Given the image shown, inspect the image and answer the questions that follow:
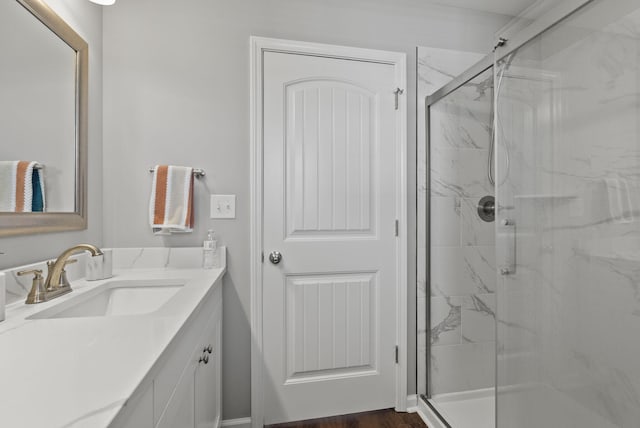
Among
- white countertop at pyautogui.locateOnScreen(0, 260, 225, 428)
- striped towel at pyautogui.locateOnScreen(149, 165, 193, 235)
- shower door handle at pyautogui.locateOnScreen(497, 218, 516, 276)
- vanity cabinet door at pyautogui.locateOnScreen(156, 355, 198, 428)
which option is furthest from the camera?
striped towel at pyautogui.locateOnScreen(149, 165, 193, 235)

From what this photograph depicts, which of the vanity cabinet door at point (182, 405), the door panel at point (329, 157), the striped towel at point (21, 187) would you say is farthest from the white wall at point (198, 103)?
the vanity cabinet door at point (182, 405)

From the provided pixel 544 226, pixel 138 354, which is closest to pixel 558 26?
pixel 544 226

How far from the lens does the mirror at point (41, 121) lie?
975 mm

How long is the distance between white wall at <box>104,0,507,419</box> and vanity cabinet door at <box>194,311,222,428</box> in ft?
0.63

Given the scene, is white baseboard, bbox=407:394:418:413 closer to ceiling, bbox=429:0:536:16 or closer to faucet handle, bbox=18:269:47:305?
faucet handle, bbox=18:269:47:305

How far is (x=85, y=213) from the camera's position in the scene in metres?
1.37

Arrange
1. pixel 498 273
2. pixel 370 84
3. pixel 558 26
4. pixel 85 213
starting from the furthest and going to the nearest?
1. pixel 370 84
2. pixel 85 213
3. pixel 498 273
4. pixel 558 26

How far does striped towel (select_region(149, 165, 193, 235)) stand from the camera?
4.82 feet

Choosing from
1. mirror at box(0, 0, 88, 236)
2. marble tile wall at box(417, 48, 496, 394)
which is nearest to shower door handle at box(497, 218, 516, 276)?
marble tile wall at box(417, 48, 496, 394)

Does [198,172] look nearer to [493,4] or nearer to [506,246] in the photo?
[506,246]

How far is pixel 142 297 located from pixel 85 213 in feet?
1.56

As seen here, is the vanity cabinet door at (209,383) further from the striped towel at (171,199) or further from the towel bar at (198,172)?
the towel bar at (198,172)

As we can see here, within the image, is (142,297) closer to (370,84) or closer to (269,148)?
(269,148)

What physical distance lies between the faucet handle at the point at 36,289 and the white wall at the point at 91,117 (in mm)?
198
